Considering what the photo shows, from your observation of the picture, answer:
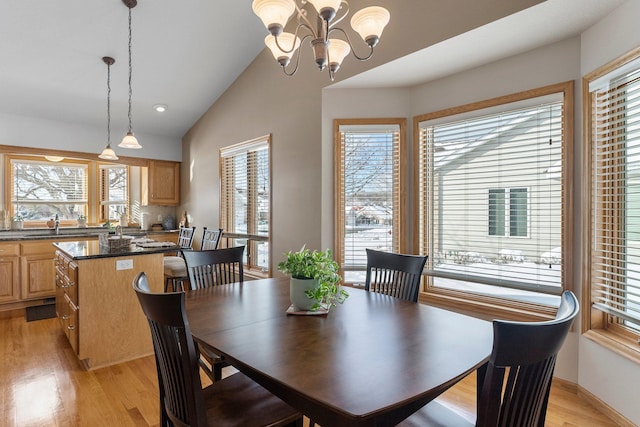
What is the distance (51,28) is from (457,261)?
4129mm

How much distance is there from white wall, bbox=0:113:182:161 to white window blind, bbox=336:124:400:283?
357 cm

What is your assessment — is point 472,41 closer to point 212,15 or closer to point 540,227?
point 540,227

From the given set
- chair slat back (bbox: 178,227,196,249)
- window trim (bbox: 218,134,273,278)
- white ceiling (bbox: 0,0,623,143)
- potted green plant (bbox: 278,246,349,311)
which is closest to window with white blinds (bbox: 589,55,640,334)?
white ceiling (bbox: 0,0,623,143)

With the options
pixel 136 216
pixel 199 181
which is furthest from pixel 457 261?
pixel 136 216

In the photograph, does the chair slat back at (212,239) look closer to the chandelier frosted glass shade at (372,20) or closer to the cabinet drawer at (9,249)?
the cabinet drawer at (9,249)

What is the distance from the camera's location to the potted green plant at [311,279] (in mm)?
1576

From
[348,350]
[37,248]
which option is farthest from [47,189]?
[348,350]

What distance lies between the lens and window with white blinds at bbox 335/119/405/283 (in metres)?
3.17

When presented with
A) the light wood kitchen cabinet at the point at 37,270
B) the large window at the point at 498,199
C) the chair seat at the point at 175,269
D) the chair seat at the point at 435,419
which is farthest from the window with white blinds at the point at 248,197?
the chair seat at the point at 435,419

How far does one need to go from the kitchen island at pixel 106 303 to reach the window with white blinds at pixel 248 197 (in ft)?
4.23

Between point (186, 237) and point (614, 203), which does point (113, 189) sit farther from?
point (614, 203)

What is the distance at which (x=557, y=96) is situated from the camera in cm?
237

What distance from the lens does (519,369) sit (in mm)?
907

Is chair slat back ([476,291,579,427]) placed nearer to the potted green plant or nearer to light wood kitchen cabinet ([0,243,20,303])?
the potted green plant
